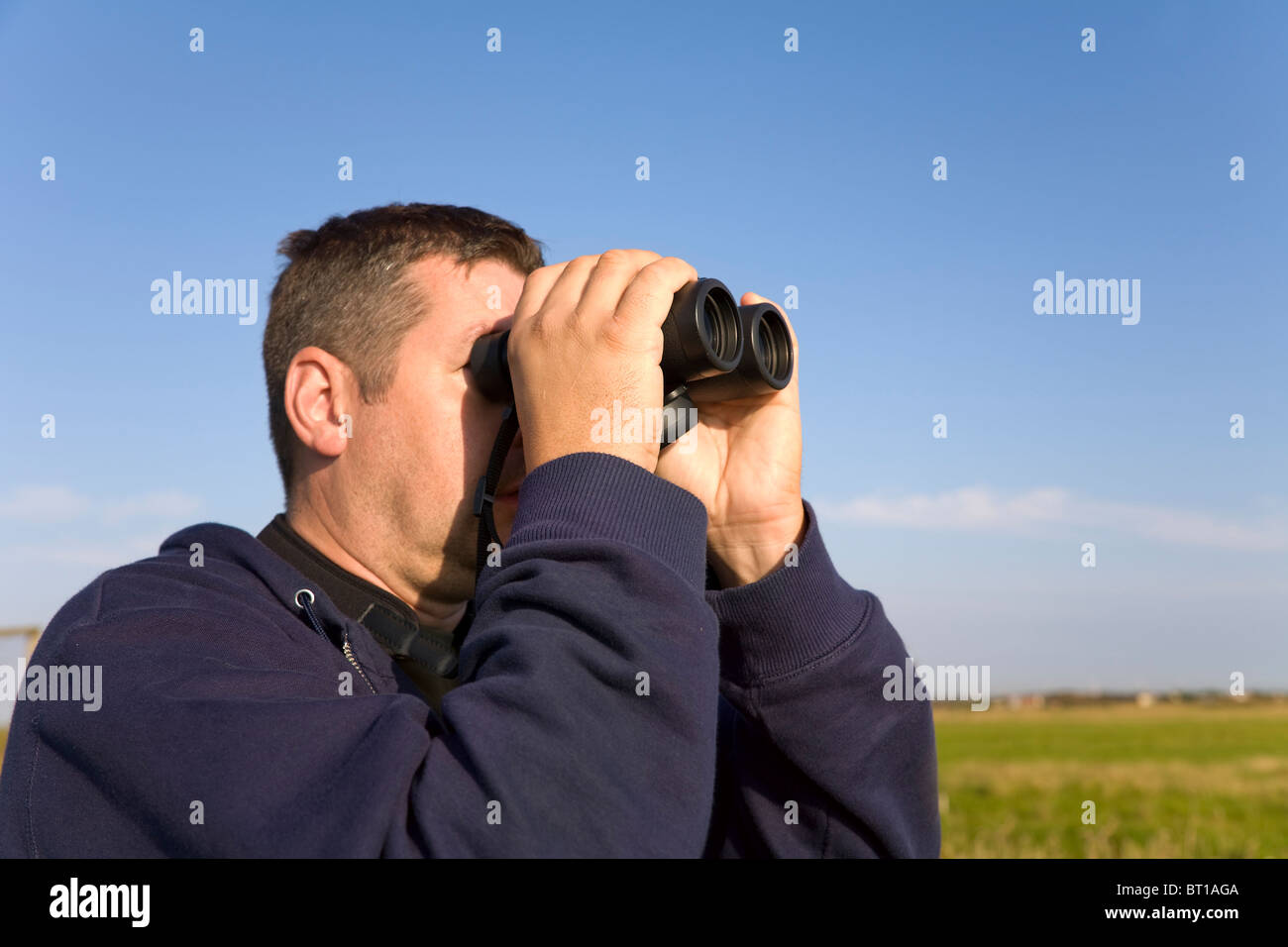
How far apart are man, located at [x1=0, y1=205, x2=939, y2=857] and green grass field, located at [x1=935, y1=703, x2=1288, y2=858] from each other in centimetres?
314

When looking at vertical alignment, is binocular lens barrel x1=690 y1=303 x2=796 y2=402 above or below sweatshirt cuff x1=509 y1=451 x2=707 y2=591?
above

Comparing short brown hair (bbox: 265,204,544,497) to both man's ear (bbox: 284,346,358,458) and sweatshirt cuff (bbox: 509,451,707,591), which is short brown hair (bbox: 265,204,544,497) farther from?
sweatshirt cuff (bbox: 509,451,707,591)

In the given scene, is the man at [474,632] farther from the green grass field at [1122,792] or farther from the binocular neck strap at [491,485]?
the green grass field at [1122,792]

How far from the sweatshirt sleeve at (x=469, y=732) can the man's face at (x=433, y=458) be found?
1.36 ft

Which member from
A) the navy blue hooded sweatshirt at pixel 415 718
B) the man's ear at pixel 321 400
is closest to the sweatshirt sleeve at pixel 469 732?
the navy blue hooded sweatshirt at pixel 415 718

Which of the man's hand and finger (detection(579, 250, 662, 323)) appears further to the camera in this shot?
the man's hand

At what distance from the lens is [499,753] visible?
96 centimetres

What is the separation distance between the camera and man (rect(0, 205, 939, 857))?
977mm

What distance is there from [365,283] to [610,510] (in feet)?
2.83
